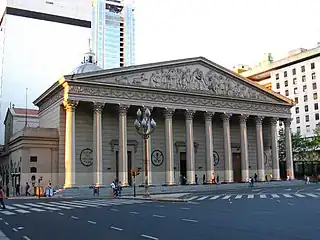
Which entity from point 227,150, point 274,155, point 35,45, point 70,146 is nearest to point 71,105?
point 70,146

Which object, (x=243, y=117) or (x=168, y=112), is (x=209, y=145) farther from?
(x=168, y=112)

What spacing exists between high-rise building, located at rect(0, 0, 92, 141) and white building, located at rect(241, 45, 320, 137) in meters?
53.2

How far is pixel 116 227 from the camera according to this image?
50.1ft

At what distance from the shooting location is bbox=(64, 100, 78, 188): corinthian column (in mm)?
46500

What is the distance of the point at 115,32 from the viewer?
15800 cm

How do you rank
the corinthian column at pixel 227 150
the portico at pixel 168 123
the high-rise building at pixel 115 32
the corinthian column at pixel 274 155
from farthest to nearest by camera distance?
the high-rise building at pixel 115 32 < the corinthian column at pixel 274 155 < the corinthian column at pixel 227 150 < the portico at pixel 168 123

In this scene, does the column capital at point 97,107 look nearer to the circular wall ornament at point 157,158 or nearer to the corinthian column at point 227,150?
the circular wall ornament at point 157,158

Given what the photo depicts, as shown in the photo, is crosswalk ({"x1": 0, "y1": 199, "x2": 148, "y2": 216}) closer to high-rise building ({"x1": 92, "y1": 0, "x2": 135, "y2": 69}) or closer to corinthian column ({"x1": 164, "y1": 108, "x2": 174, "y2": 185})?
corinthian column ({"x1": 164, "y1": 108, "x2": 174, "y2": 185})

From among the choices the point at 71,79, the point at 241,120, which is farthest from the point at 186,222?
the point at 241,120

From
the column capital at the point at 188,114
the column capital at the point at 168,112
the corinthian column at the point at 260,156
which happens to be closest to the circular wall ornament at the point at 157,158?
the column capital at the point at 168,112

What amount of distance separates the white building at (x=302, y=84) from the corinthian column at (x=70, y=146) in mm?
63800

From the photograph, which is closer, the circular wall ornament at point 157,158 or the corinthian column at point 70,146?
the corinthian column at point 70,146

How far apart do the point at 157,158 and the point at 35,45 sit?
208 ft

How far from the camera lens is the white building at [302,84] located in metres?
95.0
